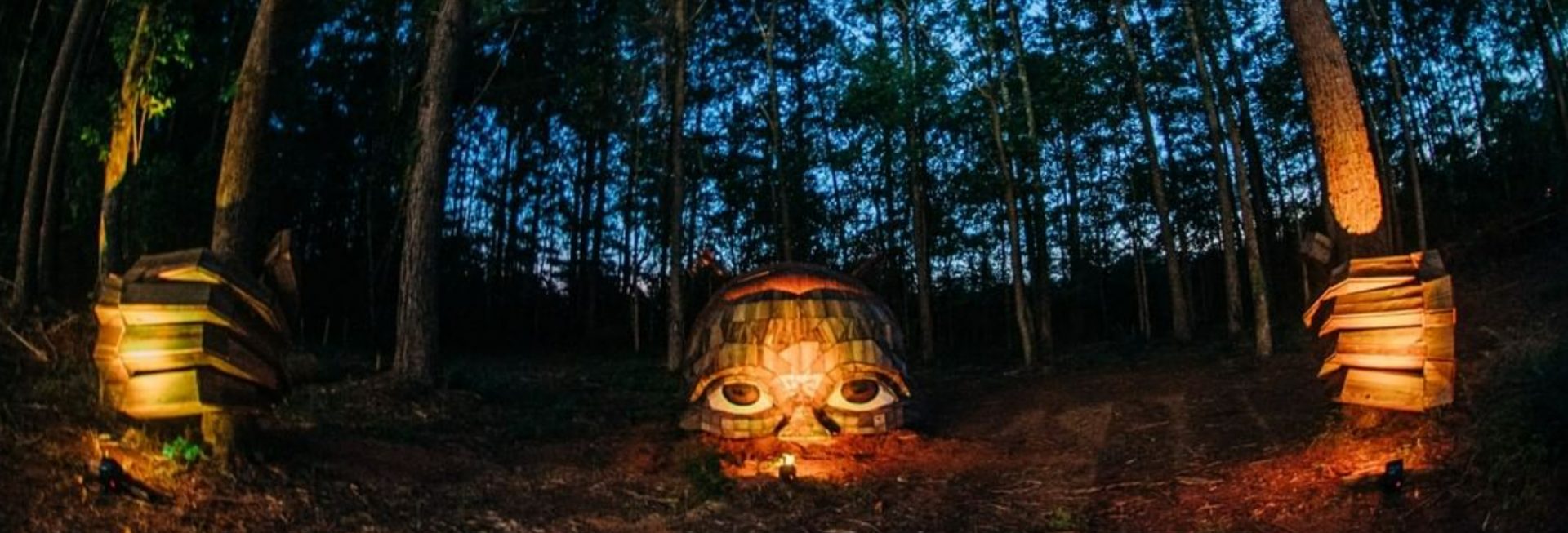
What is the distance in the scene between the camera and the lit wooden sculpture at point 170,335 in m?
4.92

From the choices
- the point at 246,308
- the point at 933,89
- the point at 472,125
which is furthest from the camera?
the point at 472,125

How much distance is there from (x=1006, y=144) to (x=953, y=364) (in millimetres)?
6829

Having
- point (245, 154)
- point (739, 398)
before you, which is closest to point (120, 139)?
point (245, 154)

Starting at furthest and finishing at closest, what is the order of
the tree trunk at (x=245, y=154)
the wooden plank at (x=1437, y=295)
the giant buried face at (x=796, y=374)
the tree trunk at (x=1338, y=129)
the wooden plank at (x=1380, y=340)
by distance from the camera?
the giant buried face at (x=796, y=374)
the tree trunk at (x=245, y=154)
the tree trunk at (x=1338, y=129)
the wooden plank at (x=1380, y=340)
the wooden plank at (x=1437, y=295)

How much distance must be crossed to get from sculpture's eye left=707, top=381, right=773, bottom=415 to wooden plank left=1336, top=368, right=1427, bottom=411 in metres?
5.41

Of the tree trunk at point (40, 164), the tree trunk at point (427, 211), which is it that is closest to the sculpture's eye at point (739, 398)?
the tree trunk at point (427, 211)

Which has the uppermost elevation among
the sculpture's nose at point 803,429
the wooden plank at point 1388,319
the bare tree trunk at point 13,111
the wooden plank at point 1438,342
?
the bare tree trunk at point 13,111

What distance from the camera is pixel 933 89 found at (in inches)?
Result: 674

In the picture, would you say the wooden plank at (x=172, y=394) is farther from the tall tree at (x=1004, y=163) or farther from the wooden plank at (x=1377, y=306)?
the tall tree at (x=1004, y=163)

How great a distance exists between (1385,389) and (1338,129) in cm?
211

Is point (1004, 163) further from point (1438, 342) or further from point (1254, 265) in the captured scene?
point (1438, 342)

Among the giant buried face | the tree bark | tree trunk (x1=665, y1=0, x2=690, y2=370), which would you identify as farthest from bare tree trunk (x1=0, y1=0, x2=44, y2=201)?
the tree bark

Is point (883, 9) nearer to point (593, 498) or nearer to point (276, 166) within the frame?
point (276, 166)

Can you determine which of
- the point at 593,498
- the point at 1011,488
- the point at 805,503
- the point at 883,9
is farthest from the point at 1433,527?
the point at 883,9
